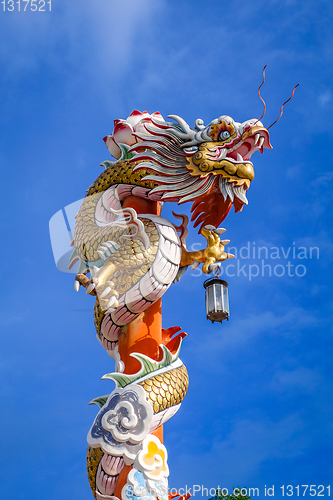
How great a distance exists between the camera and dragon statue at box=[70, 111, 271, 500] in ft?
19.1

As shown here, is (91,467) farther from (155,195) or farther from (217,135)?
(217,135)

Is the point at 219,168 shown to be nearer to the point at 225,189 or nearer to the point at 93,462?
the point at 225,189

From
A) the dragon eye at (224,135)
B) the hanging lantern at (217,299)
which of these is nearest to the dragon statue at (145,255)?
the dragon eye at (224,135)

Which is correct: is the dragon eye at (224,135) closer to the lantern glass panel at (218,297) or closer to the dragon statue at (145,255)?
the dragon statue at (145,255)

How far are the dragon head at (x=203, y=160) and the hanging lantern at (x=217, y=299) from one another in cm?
100

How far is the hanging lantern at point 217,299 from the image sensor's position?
6.42 meters

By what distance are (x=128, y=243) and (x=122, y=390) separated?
157 centimetres

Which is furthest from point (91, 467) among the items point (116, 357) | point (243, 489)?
point (243, 489)

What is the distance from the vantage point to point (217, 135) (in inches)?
276

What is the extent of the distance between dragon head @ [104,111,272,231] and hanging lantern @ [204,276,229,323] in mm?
1003

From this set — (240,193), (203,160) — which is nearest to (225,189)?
(240,193)

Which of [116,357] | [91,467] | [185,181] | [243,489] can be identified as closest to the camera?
[91,467]

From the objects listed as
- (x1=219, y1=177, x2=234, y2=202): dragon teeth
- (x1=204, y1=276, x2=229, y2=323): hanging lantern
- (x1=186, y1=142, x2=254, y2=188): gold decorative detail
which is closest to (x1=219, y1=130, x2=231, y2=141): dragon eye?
(x1=186, y1=142, x2=254, y2=188): gold decorative detail

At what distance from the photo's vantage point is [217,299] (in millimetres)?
6469
